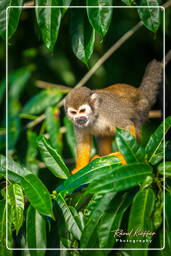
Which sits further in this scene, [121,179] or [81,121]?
[81,121]

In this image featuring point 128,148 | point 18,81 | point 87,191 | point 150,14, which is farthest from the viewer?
point 18,81

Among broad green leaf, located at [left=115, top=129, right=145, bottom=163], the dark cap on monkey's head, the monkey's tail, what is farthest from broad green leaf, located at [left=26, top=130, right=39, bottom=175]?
broad green leaf, located at [left=115, top=129, right=145, bottom=163]

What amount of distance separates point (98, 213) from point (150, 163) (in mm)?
495

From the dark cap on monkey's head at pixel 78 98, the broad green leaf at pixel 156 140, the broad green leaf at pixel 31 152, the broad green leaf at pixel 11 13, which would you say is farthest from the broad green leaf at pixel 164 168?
the broad green leaf at pixel 31 152

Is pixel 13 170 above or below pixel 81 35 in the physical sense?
below

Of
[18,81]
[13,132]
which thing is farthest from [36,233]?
[18,81]

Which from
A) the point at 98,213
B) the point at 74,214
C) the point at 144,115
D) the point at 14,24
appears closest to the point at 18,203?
the point at 74,214

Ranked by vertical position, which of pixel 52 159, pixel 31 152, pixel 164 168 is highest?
pixel 31 152

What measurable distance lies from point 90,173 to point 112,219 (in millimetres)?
386

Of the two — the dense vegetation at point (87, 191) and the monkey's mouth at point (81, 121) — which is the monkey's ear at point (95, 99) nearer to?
the monkey's mouth at point (81, 121)

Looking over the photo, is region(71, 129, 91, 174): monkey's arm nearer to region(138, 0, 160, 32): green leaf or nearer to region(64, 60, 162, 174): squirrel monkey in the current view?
region(64, 60, 162, 174): squirrel monkey

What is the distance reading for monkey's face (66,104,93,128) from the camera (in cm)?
464

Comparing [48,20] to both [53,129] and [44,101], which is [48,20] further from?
[44,101]

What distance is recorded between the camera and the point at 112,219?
3035mm
